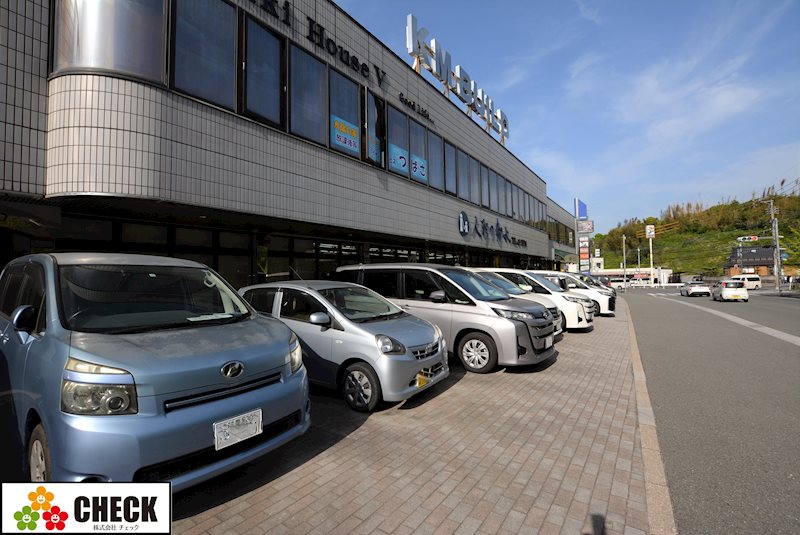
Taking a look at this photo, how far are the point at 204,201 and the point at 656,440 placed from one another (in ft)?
24.9

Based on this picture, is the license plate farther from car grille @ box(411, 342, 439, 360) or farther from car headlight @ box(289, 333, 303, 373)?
car grille @ box(411, 342, 439, 360)

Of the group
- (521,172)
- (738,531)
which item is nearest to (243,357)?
(738,531)

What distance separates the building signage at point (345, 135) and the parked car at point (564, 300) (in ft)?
17.5

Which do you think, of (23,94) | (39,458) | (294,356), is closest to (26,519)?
(39,458)

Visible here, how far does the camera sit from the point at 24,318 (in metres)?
2.93

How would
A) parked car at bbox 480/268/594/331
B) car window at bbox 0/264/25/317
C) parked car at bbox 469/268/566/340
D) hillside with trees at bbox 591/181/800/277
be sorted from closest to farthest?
car window at bbox 0/264/25/317, parked car at bbox 469/268/566/340, parked car at bbox 480/268/594/331, hillside with trees at bbox 591/181/800/277

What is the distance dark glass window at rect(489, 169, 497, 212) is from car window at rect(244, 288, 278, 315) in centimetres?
1673

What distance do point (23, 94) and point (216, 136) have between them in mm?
2699

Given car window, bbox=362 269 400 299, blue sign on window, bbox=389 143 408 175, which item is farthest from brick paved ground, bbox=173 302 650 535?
blue sign on window, bbox=389 143 408 175

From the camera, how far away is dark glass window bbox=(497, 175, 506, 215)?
73.5 feet

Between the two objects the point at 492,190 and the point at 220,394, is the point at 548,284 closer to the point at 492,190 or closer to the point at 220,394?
the point at 492,190

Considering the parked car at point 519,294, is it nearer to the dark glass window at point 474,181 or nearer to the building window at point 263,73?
the building window at point 263,73

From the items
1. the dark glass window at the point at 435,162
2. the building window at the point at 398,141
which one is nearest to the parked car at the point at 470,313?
the building window at the point at 398,141

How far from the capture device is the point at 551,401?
549 cm
